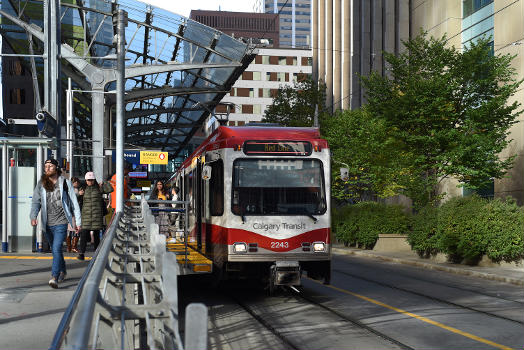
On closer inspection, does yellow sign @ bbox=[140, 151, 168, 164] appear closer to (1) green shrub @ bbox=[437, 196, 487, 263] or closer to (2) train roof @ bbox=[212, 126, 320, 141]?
(1) green shrub @ bbox=[437, 196, 487, 263]

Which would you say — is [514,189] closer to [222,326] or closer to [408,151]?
[408,151]

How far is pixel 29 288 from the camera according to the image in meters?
11.1

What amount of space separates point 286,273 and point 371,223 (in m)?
16.3

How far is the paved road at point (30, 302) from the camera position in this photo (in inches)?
291

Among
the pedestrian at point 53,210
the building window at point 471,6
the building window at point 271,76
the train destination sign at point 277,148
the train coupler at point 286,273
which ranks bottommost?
the train coupler at point 286,273

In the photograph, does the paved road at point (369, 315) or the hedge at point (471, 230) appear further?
the hedge at point (471, 230)

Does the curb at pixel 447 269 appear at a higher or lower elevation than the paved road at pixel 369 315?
lower

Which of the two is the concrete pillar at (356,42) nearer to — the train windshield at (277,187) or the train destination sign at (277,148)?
the train destination sign at (277,148)

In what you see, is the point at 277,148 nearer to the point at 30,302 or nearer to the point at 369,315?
the point at 369,315

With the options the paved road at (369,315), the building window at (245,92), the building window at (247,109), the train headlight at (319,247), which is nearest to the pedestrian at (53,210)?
the paved road at (369,315)

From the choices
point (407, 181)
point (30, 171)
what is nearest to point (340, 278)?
point (30, 171)

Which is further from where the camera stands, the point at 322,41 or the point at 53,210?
the point at 322,41

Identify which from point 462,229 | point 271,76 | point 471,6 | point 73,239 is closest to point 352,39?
point 471,6

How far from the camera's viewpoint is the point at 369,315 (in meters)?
10.1
